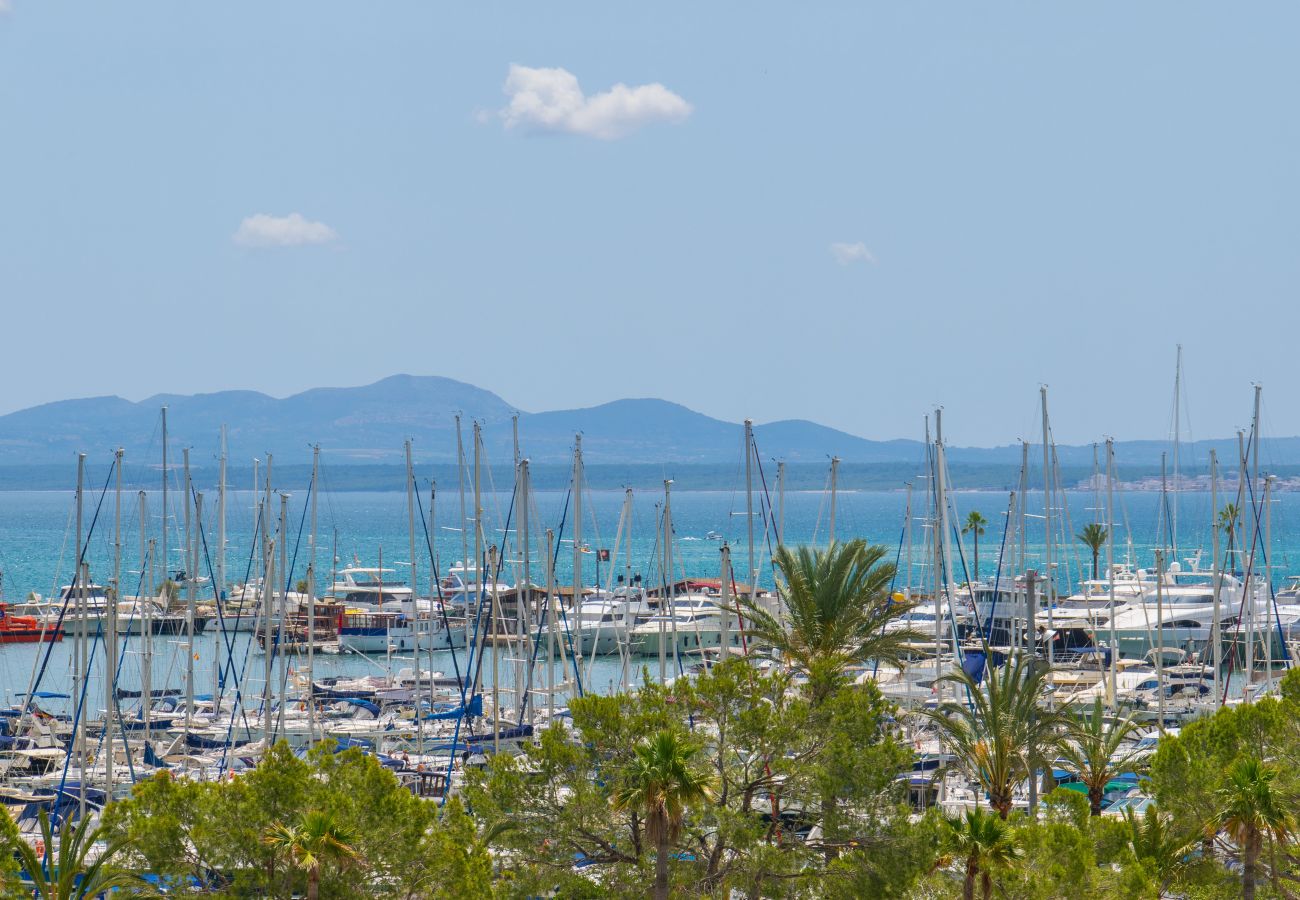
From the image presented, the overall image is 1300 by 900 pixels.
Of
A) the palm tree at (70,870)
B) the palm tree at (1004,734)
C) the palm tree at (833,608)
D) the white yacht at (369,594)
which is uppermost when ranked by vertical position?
the palm tree at (833,608)

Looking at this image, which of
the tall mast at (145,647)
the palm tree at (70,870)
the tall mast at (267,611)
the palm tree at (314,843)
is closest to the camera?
the palm tree at (70,870)

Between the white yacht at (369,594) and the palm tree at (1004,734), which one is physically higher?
the palm tree at (1004,734)

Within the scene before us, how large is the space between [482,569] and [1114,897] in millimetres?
30434

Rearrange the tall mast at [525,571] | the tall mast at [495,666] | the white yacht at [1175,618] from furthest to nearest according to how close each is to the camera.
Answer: the white yacht at [1175,618] → the tall mast at [525,571] → the tall mast at [495,666]

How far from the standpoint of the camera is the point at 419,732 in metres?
46.6

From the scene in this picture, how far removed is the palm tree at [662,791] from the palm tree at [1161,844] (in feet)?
24.7

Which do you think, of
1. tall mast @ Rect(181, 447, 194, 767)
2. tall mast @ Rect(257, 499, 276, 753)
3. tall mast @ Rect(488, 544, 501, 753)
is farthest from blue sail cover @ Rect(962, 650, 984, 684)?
tall mast @ Rect(181, 447, 194, 767)

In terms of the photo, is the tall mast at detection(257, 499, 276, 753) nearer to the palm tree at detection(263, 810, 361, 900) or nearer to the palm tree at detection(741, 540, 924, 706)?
the palm tree at detection(741, 540, 924, 706)

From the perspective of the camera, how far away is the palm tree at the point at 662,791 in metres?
23.1

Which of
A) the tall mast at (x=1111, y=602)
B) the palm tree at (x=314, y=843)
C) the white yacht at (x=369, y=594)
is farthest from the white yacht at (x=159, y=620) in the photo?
the palm tree at (x=314, y=843)

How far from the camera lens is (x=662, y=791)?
909 inches

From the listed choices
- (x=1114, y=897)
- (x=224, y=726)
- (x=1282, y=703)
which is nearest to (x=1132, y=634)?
(x=224, y=726)

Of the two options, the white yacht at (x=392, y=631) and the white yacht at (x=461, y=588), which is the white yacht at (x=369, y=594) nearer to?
the white yacht at (x=461, y=588)

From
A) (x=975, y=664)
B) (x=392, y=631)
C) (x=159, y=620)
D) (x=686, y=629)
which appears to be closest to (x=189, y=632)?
(x=686, y=629)
